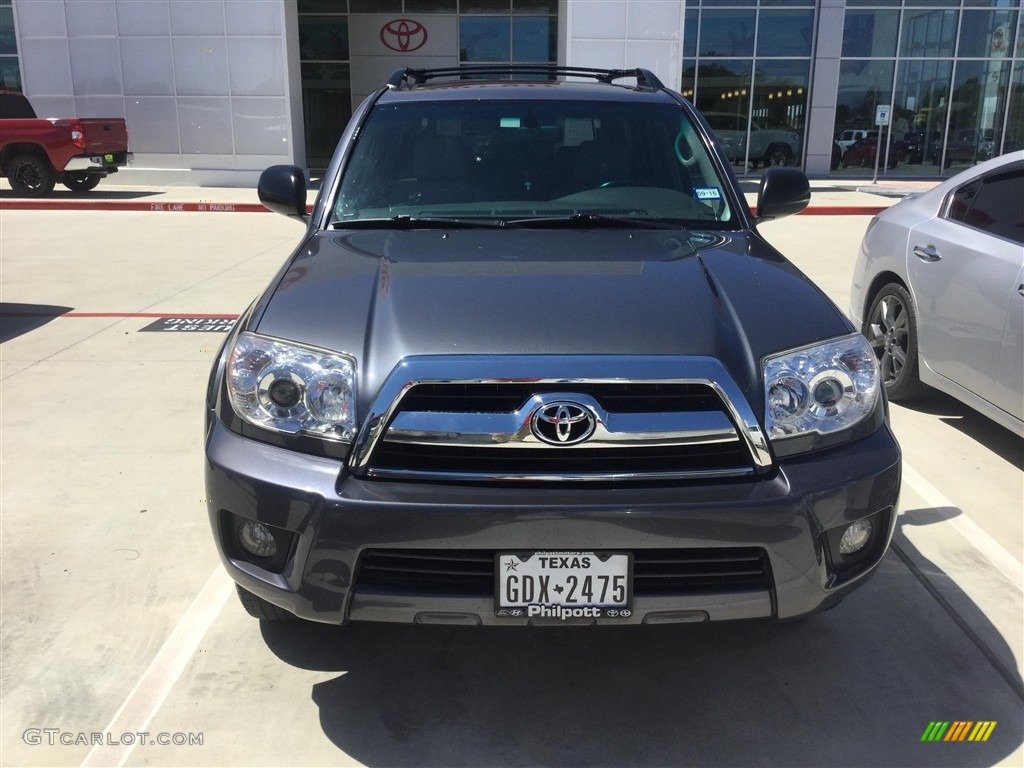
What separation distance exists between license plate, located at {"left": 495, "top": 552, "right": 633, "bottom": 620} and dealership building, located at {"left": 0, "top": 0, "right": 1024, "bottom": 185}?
61.7 feet

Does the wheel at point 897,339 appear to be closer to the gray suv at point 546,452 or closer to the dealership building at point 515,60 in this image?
the gray suv at point 546,452

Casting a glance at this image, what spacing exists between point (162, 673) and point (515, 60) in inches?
917

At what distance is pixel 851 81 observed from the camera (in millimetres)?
23734

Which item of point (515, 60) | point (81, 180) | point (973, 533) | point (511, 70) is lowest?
point (81, 180)

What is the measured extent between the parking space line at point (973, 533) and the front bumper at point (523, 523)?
1480 millimetres

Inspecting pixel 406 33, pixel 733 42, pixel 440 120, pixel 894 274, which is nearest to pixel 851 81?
pixel 733 42

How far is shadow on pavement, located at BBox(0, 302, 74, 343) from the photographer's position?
7.30 metres

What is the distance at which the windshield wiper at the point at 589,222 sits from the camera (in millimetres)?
3453

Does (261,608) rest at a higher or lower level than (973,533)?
higher

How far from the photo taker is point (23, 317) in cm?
780

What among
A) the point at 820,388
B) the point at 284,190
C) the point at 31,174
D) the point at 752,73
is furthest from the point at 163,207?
the point at 820,388

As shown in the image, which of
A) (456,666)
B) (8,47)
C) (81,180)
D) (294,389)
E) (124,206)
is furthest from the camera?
(8,47)

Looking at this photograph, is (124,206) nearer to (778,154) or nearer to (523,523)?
(778,154)

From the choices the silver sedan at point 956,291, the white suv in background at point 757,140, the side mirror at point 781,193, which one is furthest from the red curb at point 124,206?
the side mirror at point 781,193
